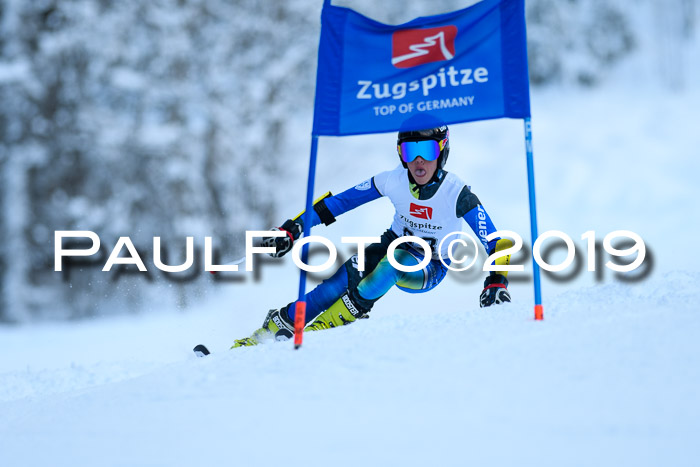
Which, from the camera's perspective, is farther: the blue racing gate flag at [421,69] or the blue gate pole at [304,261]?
the blue racing gate flag at [421,69]

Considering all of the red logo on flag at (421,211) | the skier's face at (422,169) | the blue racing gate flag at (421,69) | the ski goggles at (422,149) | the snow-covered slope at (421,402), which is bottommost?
the snow-covered slope at (421,402)

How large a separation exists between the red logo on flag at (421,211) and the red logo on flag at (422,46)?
3.42ft

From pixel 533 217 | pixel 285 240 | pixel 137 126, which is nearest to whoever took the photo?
pixel 533 217

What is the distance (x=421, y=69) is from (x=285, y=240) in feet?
4.41

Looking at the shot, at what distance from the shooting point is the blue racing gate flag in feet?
12.4

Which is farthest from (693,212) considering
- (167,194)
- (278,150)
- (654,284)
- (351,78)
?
(351,78)

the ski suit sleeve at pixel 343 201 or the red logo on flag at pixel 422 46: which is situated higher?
the red logo on flag at pixel 422 46

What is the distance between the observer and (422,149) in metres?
4.35

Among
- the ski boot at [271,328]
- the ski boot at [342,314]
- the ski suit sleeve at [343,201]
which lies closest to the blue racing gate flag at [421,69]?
the ski suit sleeve at [343,201]

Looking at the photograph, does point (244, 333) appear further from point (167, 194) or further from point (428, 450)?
point (428, 450)

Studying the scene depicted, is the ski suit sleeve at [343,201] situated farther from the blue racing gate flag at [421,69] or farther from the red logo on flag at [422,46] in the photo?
the red logo on flag at [422,46]

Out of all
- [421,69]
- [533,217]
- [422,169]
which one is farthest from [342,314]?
[421,69]

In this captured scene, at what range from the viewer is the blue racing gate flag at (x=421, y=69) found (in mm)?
3773

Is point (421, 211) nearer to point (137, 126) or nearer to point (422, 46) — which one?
point (422, 46)
